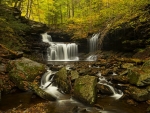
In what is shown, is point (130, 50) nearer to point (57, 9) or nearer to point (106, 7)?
point (106, 7)

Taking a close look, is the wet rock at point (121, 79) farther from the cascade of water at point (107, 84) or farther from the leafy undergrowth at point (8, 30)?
the leafy undergrowth at point (8, 30)

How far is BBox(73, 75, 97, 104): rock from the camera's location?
8228 millimetres

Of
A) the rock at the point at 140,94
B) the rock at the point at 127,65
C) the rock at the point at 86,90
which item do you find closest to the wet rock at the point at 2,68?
the rock at the point at 86,90

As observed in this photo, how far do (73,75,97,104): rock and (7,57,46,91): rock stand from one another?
318 cm

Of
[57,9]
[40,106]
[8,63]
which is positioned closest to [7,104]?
[40,106]

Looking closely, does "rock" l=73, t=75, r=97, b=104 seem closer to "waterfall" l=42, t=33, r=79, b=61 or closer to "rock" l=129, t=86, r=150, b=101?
"rock" l=129, t=86, r=150, b=101

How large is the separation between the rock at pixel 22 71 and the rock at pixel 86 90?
10.4ft

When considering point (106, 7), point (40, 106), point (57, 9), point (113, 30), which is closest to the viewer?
point (40, 106)

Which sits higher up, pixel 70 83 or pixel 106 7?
pixel 106 7

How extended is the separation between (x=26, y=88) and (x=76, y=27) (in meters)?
16.2

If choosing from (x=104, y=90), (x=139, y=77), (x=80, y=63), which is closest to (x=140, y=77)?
(x=139, y=77)

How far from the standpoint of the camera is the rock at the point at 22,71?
10.2 m

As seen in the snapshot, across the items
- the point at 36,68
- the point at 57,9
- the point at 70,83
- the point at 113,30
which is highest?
the point at 57,9

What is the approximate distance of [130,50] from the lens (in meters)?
16.5
